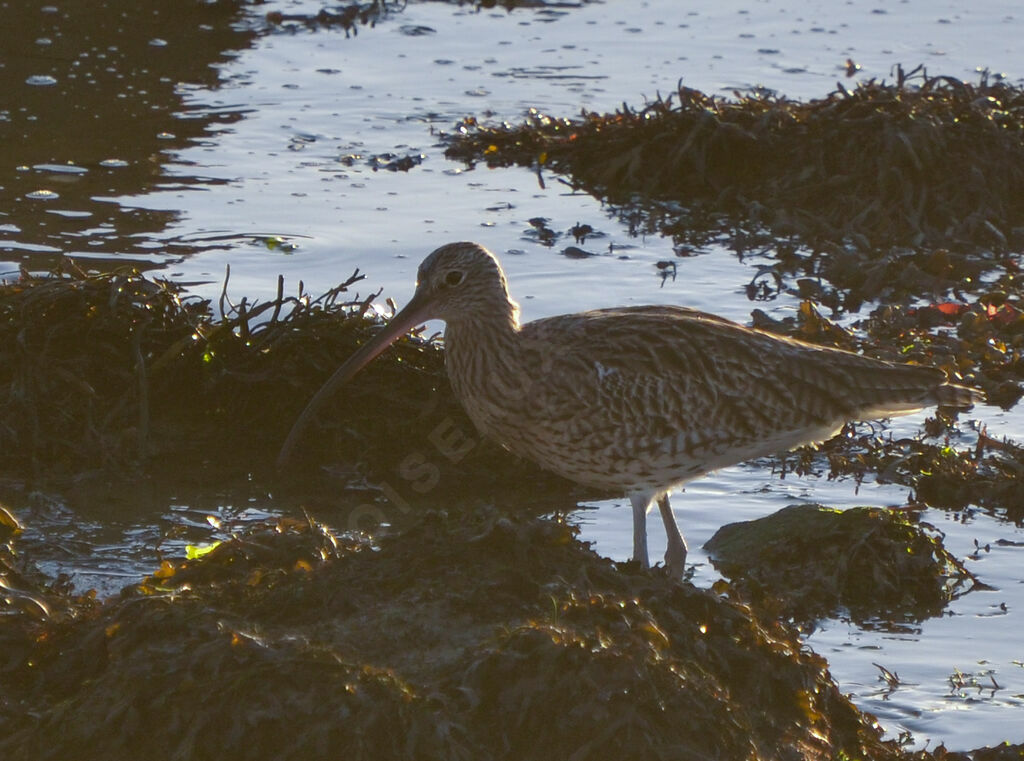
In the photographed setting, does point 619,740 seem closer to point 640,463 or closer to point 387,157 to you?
point 640,463

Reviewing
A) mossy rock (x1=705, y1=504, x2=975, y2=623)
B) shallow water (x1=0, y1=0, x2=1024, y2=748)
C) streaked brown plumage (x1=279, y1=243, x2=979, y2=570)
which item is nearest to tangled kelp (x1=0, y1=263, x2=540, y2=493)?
shallow water (x1=0, y1=0, x2=1024, y2=748)

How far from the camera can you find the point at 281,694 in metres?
4.12

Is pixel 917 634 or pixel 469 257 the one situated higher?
pixel 469 257

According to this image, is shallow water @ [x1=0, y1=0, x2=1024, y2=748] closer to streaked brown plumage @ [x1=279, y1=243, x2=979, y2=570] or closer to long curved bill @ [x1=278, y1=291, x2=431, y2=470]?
long curved bill @ [x1=278, y1=291, x2=431, y2=470]

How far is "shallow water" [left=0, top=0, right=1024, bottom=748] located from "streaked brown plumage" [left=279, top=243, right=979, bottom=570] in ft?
1.50

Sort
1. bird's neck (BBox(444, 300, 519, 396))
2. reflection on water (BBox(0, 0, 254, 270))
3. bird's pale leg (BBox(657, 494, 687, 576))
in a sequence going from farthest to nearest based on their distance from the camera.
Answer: reflection on water (BBox(0, 0, 254, 270)) → bird's neck (BBox(444, 300, 519, 396)) → bird's pale leg (BBox(657, 494, 687, 576))

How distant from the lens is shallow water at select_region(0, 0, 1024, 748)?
5812mm

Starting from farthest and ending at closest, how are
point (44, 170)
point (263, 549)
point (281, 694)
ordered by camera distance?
point (44, 170), point (263, 549), point (281, 694)

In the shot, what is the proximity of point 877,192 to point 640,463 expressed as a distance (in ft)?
15.0

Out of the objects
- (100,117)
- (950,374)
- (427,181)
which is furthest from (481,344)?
(100,117)

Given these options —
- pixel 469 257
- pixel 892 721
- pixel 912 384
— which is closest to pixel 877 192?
pixel 912 384

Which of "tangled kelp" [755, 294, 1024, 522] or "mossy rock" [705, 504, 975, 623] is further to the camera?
"tangled kelp" [755, 294, 1024, 522]

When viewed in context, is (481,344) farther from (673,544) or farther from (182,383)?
(182,383)

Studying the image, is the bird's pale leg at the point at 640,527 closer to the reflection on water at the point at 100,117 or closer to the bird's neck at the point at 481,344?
the bird's neck at the point at 481,344
